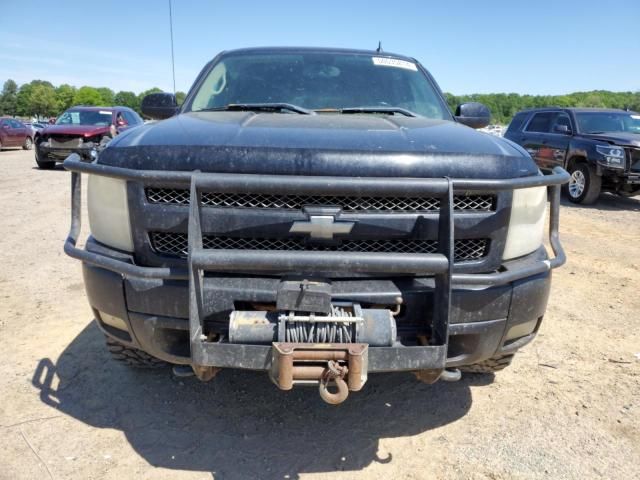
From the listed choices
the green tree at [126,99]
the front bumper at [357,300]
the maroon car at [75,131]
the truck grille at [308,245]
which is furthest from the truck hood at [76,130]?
the green tree at [126,99]

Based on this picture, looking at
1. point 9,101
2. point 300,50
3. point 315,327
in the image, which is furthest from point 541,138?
point 9,101

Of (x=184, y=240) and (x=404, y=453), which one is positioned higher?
(x=184, y=240)

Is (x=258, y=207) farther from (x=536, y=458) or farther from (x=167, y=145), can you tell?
(x=536, y=458)

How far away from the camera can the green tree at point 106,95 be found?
10991cm

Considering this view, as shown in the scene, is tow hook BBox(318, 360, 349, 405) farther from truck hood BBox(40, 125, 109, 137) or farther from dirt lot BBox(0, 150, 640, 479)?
truck hood BBox(40, 125, 109, 137)

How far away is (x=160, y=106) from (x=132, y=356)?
72.8 inches

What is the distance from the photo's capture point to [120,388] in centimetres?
301

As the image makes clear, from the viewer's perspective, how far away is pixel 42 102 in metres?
110

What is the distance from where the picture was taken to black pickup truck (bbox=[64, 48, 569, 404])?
196 centimetres

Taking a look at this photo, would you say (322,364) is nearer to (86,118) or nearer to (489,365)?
(489,365)

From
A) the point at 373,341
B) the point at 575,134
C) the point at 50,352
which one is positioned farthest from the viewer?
the point at 575,134

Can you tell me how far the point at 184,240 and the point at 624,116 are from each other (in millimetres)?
10932

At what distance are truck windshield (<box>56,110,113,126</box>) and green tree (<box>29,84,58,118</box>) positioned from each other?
108827mm

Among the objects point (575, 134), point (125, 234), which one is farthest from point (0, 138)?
point (125, 234)
